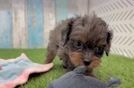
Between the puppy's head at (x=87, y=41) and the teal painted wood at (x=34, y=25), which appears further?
the teal painted wood at (x=34, y=25)

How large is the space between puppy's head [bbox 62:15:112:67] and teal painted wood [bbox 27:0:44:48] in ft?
17.0

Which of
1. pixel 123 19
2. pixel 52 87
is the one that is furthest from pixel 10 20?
pixel 52 87

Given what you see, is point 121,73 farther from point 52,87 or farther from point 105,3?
point 105,3

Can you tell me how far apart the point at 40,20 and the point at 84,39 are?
551 centimetres

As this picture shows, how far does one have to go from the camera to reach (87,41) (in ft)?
7.73

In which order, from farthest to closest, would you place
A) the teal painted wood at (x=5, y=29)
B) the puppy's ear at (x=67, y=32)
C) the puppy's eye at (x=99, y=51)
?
the teal painted wood at (x=5, y=29), the puppy's ear at (x=67, y=32), the puppy's eye at (x=99, y=51)

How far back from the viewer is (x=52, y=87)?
152 cm

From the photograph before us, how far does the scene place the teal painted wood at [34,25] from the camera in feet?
25.4

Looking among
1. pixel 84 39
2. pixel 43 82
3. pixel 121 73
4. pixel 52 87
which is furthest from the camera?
pixel 121 73

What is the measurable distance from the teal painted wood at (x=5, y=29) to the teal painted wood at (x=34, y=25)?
443mm

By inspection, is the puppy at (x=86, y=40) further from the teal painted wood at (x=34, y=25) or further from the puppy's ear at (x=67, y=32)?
the teal painted wood at (x=34, y=25)

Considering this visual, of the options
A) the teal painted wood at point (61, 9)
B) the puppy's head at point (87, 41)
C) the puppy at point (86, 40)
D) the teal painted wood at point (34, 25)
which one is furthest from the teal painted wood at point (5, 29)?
the puppy's head at point (87, 41)

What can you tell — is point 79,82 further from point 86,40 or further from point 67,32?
point 67,32

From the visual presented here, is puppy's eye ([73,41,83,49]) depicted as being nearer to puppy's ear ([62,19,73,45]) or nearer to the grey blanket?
puppy's ear ([62,19,73,45])
